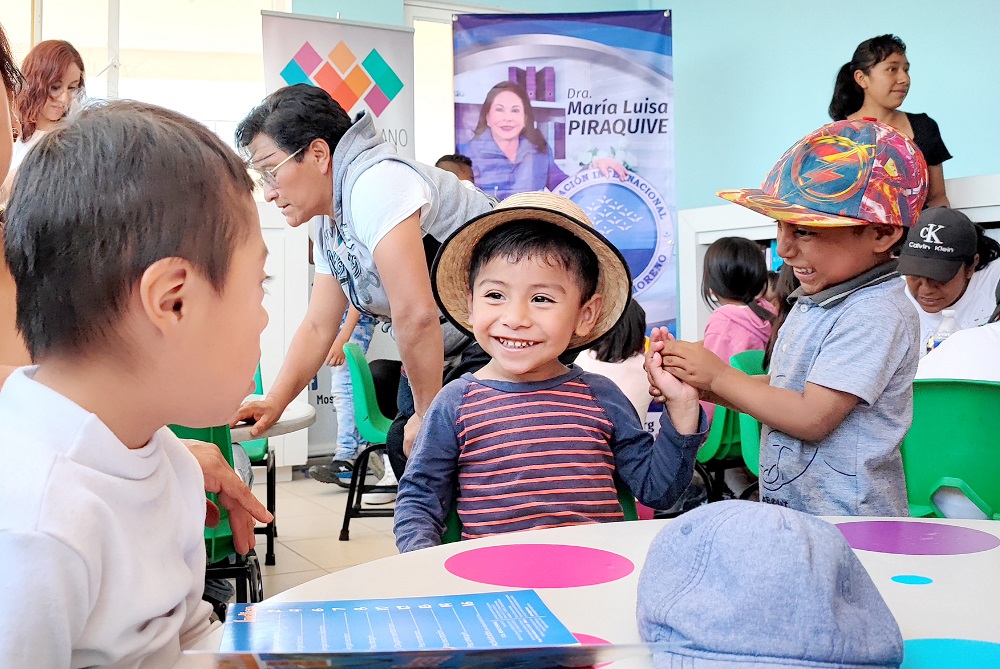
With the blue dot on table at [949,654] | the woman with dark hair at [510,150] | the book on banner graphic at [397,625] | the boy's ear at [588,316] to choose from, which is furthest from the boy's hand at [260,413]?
the woman with dark hair at [510,150]

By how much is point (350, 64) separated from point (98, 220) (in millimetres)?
5038

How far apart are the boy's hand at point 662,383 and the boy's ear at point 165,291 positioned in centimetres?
90

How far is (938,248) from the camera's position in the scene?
3.14 m

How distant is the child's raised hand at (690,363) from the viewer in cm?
153

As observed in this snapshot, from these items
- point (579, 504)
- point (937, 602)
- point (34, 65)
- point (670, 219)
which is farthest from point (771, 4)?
point (937, 602)

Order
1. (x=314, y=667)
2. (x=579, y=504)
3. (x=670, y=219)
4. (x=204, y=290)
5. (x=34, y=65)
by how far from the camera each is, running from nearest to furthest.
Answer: (x=314, y=667)
(x=204, y=290)
(x=579, y=504)
(x=34, y=65)
(x=670, y=219)

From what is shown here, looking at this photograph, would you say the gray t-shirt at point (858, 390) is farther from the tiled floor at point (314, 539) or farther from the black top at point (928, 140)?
the black top at point (928, 140)

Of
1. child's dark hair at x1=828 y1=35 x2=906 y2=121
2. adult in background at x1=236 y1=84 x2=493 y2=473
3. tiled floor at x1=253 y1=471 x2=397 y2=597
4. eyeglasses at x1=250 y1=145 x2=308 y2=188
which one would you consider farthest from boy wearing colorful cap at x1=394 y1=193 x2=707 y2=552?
child's dark hair at x1=828 y1=35 x2=906 y2=121

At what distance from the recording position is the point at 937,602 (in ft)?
2.76

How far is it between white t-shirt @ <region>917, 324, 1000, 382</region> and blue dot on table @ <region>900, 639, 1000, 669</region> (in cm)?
170

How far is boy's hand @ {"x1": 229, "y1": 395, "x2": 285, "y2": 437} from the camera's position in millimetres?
2295

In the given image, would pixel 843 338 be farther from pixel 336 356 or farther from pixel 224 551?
pixel 336 356

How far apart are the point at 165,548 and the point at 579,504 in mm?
804

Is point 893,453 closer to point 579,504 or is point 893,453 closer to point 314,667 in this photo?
point 579,504
